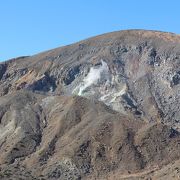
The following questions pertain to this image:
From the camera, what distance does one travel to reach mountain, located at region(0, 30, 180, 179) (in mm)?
133125

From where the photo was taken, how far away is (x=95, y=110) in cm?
15188

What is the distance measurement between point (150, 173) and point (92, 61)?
217 ft

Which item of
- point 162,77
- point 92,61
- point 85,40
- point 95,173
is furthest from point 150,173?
point 85,40

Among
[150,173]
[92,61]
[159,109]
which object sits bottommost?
[150,173]

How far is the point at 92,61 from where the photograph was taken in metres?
188

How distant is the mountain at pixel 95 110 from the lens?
133 m

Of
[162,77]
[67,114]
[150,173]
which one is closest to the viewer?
[150,173]

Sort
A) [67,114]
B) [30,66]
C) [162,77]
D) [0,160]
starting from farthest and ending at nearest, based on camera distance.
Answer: [30,66]
[162,77]
[67,114]
[0,160]

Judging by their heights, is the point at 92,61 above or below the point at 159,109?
above

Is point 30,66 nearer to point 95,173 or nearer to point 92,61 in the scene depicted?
point 92,61

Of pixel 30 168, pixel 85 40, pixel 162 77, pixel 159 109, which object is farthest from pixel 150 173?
pixel 85 40

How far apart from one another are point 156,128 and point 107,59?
50.8 metres

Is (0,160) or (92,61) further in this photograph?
(92,61)

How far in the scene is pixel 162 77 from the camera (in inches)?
7003
